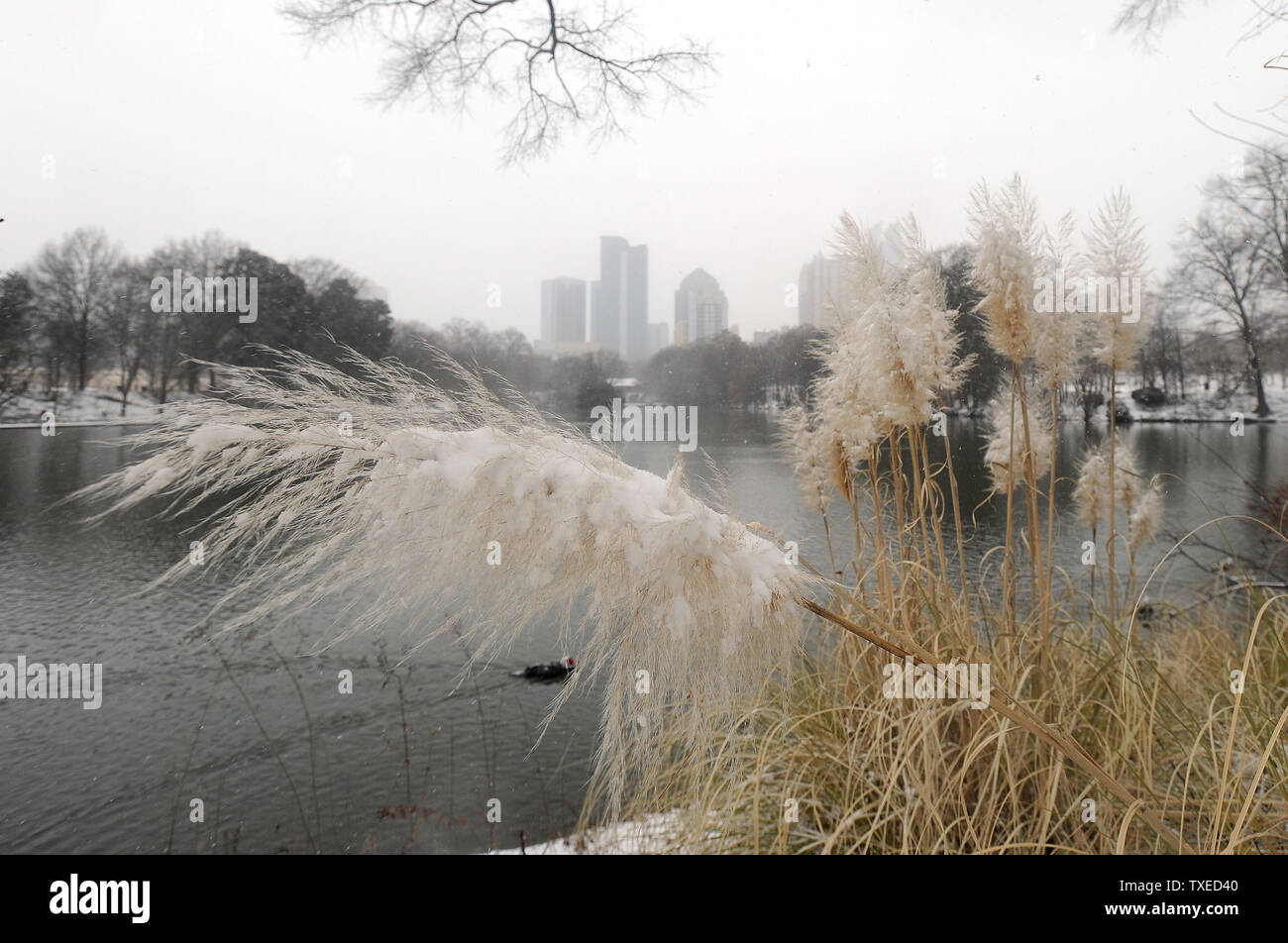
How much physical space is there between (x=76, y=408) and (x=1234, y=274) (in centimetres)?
475

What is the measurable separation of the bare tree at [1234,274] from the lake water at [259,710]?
438 mm

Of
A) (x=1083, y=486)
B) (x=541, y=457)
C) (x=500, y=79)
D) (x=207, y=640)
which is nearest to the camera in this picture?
(x=541, y=457)

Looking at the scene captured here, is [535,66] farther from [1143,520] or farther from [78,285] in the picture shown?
[1143,520]

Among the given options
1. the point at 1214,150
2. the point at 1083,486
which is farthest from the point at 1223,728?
the point at 1214,150

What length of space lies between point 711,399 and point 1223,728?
5.87 feet

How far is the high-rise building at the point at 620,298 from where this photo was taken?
7.95ft

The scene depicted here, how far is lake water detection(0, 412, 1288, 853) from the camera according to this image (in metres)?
2.29

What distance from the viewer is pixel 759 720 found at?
1.69 m

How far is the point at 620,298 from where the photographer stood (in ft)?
8.11

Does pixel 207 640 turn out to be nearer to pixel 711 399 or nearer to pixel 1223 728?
pixel 711 399

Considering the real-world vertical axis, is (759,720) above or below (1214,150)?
below

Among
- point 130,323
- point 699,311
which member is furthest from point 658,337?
point 130,323

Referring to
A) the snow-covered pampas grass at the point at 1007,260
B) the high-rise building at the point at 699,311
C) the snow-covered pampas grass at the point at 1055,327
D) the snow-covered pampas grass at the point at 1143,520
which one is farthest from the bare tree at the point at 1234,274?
the high-rise building at the point at 699,311

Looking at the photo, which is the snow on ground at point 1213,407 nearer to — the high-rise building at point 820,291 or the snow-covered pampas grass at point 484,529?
the high-rise building at point 820,291
